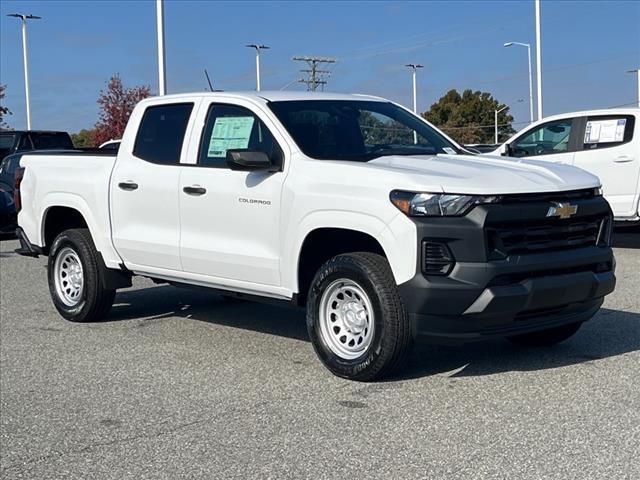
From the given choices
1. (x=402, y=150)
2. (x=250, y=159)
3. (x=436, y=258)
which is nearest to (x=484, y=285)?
(x=436, y=258)

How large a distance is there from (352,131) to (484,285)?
1.94 meters

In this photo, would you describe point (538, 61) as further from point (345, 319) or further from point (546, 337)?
point (345, 319)

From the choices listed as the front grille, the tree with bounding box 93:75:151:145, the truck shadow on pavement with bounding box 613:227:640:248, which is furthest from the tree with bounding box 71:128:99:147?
the front grille

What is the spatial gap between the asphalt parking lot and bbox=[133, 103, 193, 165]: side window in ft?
5.04

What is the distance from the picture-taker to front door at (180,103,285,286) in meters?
6.37

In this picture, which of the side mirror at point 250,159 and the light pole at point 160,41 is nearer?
the side mirror at point 250,159

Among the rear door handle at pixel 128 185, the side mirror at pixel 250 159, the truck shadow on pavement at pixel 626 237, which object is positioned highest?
the side mirror at pixel 250 159

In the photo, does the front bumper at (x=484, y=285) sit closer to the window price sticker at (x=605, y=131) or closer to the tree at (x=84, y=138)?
the window price sticker at (x=605, y=131)

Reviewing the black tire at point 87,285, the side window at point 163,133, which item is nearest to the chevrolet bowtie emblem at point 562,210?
the side window at point 163,133

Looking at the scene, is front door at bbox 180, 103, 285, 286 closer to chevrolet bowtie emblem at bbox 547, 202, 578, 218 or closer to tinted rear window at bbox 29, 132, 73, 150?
chevrolet bowtie emblem at bbox 547, 202, 578, 218

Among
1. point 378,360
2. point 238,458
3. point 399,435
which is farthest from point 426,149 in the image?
point 238,458

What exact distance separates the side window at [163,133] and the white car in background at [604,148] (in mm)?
6333

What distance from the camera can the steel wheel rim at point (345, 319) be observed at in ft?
19.1

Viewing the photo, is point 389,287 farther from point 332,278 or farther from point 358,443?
point 358,443
